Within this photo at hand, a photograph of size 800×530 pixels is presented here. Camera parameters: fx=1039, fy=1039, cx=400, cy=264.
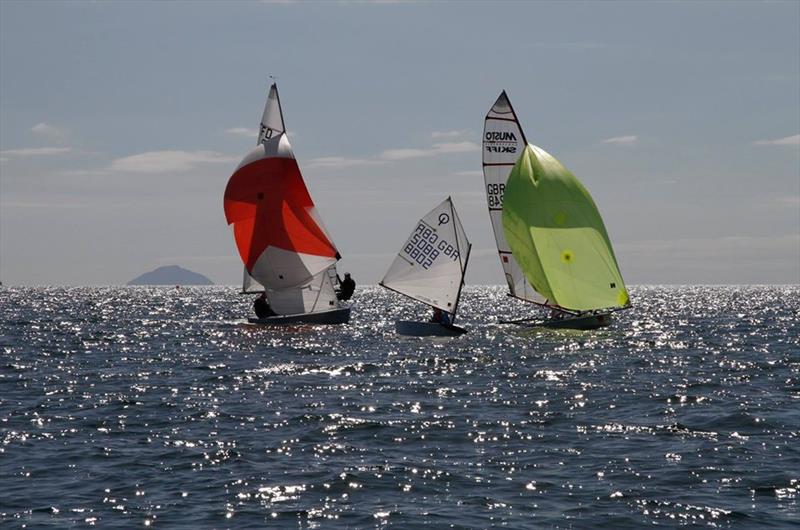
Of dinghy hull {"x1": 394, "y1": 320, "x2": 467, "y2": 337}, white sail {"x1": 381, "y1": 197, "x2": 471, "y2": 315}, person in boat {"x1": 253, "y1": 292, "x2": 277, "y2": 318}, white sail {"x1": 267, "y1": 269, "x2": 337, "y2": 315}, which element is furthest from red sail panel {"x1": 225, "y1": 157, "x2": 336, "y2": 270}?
white sail {"x1": 381, "y1": 197, "x2": 471, "y2": 315}

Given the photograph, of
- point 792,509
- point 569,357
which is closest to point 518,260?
point 569,357

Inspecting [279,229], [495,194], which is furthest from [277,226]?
[495,194]

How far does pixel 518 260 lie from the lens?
56938 mm

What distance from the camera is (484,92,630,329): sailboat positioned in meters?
54.2

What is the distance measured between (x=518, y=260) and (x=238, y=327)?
21605mm

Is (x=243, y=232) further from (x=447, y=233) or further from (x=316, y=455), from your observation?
(x=316, y=455)

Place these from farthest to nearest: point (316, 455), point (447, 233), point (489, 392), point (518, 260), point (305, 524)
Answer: point (518, 260), point (447, 233), point (489, 392), point (316, 455), point (305, 524)

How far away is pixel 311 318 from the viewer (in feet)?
208

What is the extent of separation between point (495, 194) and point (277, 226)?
12.9m

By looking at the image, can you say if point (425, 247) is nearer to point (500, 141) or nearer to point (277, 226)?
point (500, 141)

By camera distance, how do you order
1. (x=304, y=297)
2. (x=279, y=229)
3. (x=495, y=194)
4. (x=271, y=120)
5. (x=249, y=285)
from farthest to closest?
(x=249, y=285), (x=271, y=120), (x=304, y=297), (x=279, y=229), (x=495, y=194)

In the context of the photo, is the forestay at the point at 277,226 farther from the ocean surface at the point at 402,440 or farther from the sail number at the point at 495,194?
the ocean surface at the point at 402,440

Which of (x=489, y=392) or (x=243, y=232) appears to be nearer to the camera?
(x=489, y=392)

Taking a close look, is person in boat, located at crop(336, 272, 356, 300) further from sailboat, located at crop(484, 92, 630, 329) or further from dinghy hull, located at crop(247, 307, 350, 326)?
sailboat, located at crop(484, 92, 630, 329)
